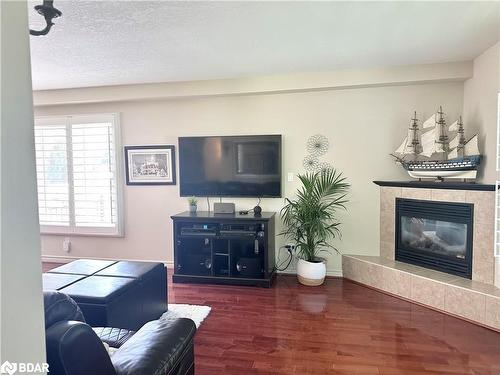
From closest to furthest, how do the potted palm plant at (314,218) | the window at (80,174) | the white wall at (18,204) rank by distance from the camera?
the white wall at (18,204), the potted palm plant at (314,218), the window at (80,174)

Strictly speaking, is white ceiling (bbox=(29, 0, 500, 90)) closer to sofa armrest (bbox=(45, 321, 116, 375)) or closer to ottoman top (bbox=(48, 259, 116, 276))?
ottoman top (bbox=(48, 259, 116, 276))

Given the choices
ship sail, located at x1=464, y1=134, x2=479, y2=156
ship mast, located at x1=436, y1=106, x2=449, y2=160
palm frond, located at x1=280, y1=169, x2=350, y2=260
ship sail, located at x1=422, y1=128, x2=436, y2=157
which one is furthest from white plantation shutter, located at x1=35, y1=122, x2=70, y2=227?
ship sail, located at x1=464, y1=134, x2=479, y2=156

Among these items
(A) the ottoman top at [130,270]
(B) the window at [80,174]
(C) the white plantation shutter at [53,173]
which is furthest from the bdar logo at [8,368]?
(C) the white plantation shutter at [53,173]

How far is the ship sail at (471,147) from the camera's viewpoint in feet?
11.0

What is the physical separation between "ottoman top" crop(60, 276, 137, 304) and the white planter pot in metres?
2.04

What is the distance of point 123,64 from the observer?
11.9 ft

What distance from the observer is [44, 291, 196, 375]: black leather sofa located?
1.13 meters

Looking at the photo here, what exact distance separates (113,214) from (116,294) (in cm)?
266

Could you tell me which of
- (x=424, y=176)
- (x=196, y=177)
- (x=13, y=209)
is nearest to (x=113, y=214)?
(x=196, y=177)

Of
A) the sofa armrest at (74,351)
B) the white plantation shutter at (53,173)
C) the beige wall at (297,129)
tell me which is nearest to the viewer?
the sofa armrest at (74,351)

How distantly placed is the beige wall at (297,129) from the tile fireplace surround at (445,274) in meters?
0.23

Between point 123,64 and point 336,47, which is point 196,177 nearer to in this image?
point 123,64

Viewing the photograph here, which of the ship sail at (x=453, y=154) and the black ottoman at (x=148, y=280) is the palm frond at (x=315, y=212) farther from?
the black ottoman at (x=148, y=280)

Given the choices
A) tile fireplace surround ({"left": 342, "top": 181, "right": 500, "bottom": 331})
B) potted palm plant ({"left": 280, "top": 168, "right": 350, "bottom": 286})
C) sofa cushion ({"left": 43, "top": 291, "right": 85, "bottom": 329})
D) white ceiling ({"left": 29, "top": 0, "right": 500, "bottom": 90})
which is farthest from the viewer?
potted palm plant ({"left": 280, "top": 168, "right": 350, "bottom": 286})
